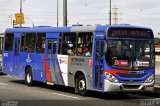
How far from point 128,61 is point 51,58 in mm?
4739

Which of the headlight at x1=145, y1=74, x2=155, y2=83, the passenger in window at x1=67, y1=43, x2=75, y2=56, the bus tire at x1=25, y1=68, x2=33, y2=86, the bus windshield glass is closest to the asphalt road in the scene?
the headlight at x1=145, y1=74, x2=155, y2=83

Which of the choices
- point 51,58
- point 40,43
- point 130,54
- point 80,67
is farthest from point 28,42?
point 130,54

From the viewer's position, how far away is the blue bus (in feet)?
56.2

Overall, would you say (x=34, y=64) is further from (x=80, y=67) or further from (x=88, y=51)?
(x=88, y=51)

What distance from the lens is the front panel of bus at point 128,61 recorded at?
17.0 meters

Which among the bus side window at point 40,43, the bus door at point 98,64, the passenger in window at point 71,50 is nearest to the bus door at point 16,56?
the bus side window at point 40,43

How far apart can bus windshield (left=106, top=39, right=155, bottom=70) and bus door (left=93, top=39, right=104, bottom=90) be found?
0.35 m

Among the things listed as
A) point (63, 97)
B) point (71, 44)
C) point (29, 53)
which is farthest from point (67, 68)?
point (29, 53)

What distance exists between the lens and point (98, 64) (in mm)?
17484

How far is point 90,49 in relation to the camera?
1800 centimetres

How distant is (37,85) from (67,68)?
4315mm

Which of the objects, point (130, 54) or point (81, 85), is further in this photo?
point (81, 85)

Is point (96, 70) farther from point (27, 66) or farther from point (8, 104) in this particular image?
point (27, 66)

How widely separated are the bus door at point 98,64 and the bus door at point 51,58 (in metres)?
3.33
